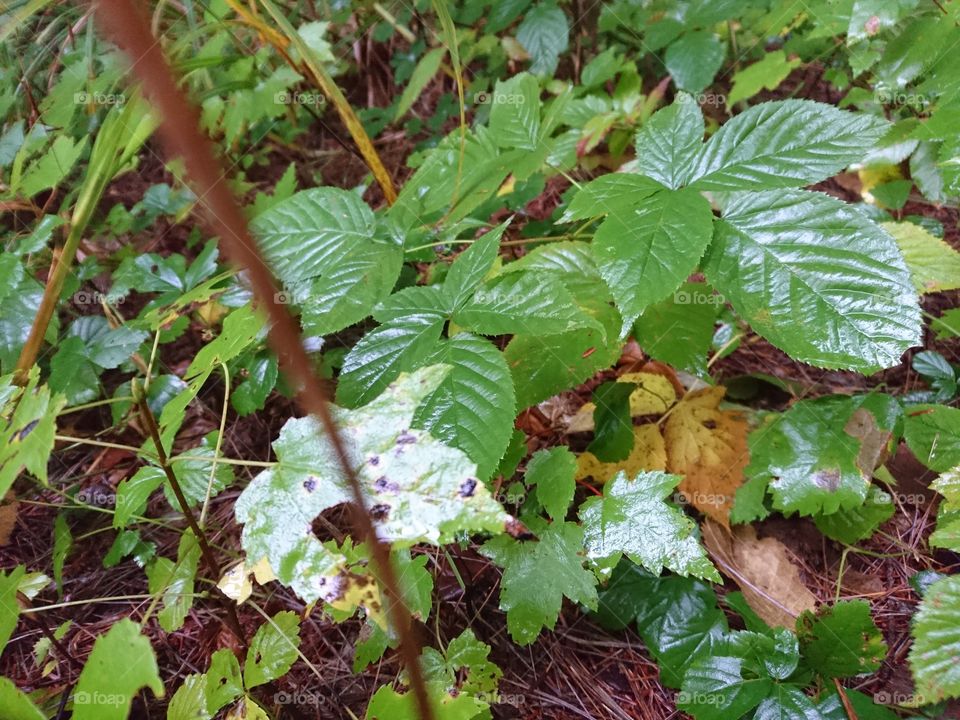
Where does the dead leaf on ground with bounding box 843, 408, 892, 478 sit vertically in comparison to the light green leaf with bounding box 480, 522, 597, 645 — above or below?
below

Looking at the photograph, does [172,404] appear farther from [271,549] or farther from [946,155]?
[946,155]

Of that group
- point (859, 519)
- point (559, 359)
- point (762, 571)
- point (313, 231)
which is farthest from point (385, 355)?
point (859, 519)

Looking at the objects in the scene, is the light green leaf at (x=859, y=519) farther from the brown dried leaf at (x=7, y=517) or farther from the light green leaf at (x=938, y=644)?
the brown dried leaf at (x=7, y=517)

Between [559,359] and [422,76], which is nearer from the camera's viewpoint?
[559,359]

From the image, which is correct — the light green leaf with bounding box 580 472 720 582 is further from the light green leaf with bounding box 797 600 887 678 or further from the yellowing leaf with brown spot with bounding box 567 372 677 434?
the yellowing leaf with brown spot with bounding box 567 372 677 434

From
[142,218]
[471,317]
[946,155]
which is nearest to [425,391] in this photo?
[471,317]

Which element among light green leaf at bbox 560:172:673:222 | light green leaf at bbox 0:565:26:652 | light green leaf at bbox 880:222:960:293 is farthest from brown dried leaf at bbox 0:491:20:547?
light green leaf at bbox 880:222:960:293

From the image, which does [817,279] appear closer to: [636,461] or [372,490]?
[636,461]
